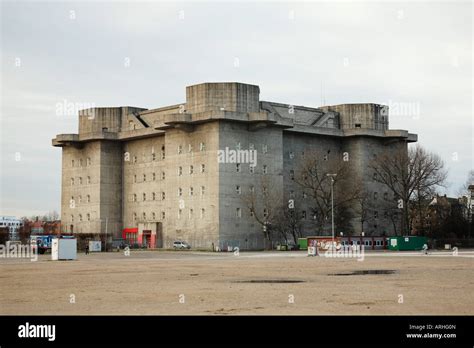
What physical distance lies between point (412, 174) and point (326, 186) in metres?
13.4

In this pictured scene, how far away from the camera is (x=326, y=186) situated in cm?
12375

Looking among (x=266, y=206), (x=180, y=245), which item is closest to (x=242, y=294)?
(x=180, y=245)

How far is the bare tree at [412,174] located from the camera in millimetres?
117062

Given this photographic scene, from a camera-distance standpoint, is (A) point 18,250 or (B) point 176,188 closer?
(A) point 18,250

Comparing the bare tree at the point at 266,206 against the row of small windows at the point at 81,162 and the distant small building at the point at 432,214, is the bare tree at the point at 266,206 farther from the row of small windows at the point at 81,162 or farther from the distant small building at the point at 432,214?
the row of small windows at the point at 81,162

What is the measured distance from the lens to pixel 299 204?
125 metres

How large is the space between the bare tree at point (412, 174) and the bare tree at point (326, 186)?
232 inches

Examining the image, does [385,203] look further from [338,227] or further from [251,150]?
[251,150]

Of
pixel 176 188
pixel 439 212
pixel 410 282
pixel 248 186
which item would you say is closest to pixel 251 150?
pixel 248 186

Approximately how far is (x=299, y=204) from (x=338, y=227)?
7038 millimetres

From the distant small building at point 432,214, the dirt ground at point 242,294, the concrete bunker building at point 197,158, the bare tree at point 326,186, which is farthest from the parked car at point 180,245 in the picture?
the dirt ground at point 242,294

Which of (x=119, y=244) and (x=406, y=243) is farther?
(x=119, y=244)

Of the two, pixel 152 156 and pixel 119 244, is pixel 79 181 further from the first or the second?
pixel 119 244
